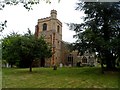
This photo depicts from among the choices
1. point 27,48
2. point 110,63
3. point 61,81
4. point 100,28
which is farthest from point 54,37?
point 61,81

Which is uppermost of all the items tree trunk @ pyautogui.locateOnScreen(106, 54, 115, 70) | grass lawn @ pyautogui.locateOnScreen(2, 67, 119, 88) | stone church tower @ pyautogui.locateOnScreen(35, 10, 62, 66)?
stone church tower @ pyautogui.locateOnScreen(35, 10, 62, 66)

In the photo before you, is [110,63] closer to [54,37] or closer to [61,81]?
[61,81]

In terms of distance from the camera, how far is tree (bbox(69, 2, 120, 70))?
2420 centimetres

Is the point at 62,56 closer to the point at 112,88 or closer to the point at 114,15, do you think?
the point at 114,15

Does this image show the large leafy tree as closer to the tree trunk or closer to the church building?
the tree trunk

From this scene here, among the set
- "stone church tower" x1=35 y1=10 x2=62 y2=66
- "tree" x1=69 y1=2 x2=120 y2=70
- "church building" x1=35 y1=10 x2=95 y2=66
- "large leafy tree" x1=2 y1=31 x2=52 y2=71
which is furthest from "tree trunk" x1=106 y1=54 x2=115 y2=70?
"stone church tower" x1=35 y1=10 x2=62 y2=66

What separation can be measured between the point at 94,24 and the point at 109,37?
2.38m

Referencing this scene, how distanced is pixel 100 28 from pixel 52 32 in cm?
3404

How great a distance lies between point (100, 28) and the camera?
26859 mm

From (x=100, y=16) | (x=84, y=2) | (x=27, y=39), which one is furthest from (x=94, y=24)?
(x=27, y=39)

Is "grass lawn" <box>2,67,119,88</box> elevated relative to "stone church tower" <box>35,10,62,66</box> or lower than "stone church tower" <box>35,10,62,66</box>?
lower

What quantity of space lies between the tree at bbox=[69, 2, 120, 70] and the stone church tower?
31191mm

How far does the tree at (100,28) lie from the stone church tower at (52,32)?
31.2 m

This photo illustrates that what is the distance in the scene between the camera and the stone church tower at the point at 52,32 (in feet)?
196
